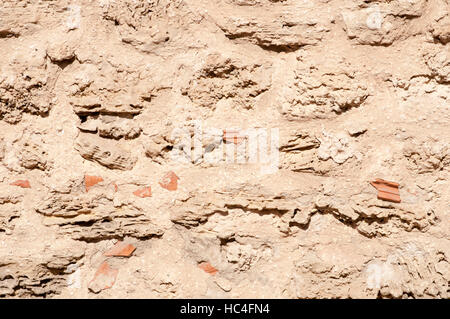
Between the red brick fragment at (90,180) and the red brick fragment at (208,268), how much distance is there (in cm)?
33

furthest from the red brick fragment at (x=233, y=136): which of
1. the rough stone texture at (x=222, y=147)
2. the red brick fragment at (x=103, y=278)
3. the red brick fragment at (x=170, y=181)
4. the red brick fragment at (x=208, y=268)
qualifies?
the red brick fragment at (x=103, y=278)

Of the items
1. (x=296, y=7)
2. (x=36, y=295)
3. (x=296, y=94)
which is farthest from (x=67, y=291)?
(x=296, y=7)

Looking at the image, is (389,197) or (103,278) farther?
(103,278)

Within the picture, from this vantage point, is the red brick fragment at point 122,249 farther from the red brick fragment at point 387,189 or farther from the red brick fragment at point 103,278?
the red brick fragment at point 387,189

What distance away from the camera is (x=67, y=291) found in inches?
44.6

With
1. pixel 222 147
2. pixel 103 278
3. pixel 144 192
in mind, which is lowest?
pixel 103 278

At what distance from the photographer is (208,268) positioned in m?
1.11

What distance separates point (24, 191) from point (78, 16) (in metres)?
0.45

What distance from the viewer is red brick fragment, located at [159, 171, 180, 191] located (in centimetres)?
108

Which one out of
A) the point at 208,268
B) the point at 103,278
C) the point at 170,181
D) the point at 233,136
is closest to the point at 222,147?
the point at 233,136

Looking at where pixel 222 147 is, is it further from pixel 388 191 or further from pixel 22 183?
pixel 22 183

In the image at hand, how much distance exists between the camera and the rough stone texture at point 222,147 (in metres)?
0.99

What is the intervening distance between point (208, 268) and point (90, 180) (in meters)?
0.37

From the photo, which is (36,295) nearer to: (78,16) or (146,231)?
(146,231)
